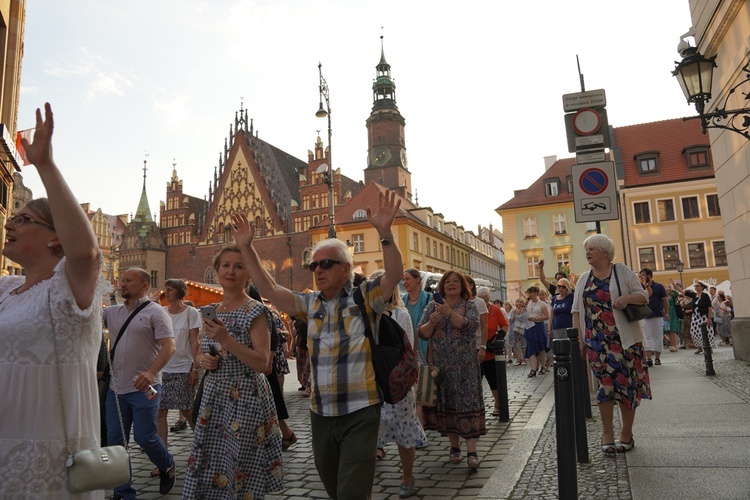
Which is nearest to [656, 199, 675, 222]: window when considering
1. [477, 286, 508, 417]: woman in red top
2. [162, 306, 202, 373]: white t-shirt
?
[477, 286, 508, 417]: woman in red top

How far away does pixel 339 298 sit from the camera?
357cm

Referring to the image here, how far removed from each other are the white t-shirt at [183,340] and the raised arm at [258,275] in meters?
3.45

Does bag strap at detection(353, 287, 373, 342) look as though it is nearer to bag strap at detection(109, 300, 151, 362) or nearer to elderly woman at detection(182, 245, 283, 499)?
elderly woman at detection(182, 245, 283, 499)

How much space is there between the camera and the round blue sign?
7281mm

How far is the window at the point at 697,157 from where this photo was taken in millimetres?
38500

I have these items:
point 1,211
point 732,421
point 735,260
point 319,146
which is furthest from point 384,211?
point 319,146

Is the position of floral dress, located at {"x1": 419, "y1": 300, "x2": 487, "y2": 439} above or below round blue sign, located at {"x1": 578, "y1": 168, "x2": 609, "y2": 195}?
below

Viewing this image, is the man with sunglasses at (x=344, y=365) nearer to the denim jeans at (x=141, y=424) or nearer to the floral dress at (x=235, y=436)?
the floral dress at (x=235, y=436)

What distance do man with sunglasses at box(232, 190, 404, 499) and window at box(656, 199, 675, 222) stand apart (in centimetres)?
3996

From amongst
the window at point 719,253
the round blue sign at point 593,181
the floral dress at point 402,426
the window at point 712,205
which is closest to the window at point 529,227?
the window at point 712,205

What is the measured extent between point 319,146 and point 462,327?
168ft

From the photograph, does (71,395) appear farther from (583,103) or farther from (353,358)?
(583,103)

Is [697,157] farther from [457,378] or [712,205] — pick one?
[457,378]

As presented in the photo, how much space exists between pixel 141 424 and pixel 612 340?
4245 millimetres
